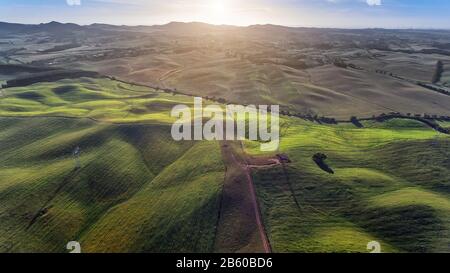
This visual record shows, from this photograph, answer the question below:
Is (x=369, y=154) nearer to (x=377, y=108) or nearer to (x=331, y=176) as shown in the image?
(x=331, y=176)

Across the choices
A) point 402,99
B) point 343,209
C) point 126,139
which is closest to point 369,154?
point 343,209

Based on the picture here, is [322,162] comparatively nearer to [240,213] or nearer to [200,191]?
[240,213]

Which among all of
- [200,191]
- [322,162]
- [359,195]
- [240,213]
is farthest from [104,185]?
[359,195]

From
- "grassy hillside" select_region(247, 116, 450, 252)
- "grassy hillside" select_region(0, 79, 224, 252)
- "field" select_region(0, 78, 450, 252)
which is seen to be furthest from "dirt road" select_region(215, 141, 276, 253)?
"grassy hillside" select_region(0, 79, 224, 252)

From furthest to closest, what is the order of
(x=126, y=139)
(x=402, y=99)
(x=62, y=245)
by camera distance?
1. (x=402, y=99)
2. (x=126, y=139)
3. (x=62, y=245)

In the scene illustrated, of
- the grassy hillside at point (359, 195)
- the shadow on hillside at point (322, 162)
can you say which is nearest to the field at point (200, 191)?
the grassy hillside at point (359, 195)

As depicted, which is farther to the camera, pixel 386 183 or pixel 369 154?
pixel 369 154
